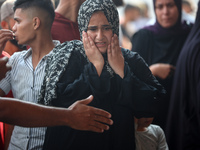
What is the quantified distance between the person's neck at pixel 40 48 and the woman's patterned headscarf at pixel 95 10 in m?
0.19

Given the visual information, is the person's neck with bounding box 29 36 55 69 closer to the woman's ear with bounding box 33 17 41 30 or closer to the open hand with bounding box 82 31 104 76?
the woman's ear with bounding box 33 17 41 30

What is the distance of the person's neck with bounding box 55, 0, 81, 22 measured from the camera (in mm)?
1492

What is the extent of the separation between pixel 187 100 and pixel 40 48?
0.91 meters

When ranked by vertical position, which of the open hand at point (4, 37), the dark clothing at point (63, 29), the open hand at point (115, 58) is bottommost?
the open hand at point (115, 58)

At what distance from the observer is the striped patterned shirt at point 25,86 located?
4.40ft

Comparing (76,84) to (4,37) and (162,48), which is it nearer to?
(4,37)

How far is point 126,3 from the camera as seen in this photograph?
1.71m

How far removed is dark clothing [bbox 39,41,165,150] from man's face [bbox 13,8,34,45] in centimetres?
26

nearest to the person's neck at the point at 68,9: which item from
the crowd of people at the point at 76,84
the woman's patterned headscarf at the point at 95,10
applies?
the crowd of people at the point at 76,84

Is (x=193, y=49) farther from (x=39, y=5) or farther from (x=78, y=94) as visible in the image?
(x=39, y=5)

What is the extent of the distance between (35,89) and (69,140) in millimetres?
300

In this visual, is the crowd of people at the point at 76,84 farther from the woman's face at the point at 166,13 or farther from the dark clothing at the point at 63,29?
the woman's face at the point at 166,13

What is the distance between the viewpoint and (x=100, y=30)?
4.27ft

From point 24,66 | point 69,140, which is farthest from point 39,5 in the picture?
point 69,140
